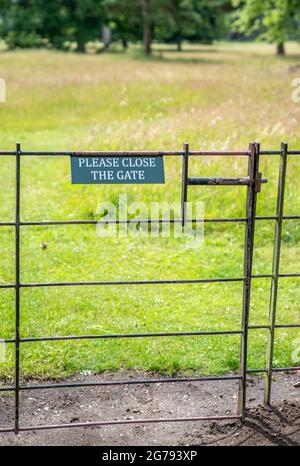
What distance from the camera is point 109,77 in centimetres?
2561

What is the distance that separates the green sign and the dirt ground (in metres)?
1.49

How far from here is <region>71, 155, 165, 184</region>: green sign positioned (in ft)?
14.6

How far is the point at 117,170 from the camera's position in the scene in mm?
4500

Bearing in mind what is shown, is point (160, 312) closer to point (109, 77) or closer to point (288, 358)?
point (288, 358)

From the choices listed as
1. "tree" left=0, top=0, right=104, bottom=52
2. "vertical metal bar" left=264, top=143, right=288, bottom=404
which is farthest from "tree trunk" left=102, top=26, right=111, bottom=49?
"vertical metal bar" left=264, top=143, right=288, bottom=404

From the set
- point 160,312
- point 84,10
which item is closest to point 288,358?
point 160,312

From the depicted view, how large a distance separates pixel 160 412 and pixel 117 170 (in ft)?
5.21

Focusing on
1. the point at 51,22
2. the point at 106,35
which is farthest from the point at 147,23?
the point at 51,22

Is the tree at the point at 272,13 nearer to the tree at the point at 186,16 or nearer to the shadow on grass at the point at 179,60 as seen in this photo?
the shadow on grass at the point at 179,60

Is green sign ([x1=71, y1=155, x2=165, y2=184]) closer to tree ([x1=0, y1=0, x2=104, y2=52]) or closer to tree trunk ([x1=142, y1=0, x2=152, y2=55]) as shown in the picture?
tree trunk ([x1=142, y1=0, x2=152, y2=55])

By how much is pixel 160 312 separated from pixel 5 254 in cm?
241

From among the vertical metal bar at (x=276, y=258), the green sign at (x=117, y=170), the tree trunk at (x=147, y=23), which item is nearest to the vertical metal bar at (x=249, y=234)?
the vertical metal bar at (x=276, y=258)

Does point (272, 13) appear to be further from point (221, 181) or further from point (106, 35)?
point (106, 35)
